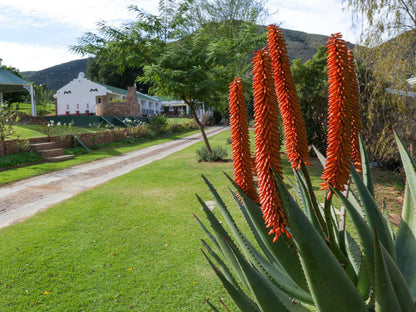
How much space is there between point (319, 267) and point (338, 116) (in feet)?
1.76

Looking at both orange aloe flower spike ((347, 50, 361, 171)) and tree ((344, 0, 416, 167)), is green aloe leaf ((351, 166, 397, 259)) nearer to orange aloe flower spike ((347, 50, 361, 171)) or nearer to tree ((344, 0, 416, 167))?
orange aloe flower spike ((347, 50, 361, 171))

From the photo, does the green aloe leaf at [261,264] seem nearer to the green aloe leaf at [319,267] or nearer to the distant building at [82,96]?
the green aloe leaf at [319,267]

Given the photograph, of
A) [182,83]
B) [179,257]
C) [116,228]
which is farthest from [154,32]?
[179,257]

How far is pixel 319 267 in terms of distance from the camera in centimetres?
100

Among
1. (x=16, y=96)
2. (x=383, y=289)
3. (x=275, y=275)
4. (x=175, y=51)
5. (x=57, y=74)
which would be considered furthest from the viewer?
(x=57, y=74)

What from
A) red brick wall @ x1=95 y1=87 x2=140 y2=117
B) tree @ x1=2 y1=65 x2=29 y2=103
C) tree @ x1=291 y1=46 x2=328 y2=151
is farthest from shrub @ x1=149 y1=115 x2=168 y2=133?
tree @ x1=2 y1=65 x2=29 y2=103

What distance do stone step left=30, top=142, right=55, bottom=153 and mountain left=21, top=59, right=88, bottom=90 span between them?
595 ft

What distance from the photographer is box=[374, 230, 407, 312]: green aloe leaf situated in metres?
0.94

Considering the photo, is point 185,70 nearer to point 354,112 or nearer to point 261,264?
point 261,264

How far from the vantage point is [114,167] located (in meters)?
13.8

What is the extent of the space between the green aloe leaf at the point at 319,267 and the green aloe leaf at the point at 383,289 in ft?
0.25

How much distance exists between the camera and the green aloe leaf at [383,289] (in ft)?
3.07

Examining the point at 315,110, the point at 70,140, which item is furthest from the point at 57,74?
the point at 315,110

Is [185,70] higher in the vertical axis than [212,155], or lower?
higher
